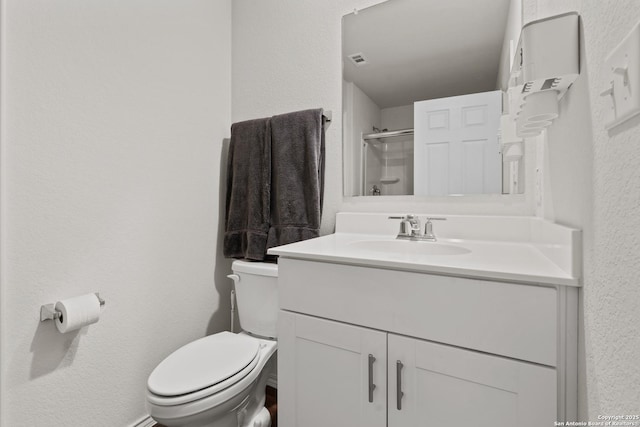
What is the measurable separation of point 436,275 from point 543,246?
1.28 ft

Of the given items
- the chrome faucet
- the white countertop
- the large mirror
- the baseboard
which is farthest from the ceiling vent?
the baseboard

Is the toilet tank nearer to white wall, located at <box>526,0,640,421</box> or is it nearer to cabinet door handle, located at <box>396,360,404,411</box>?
cabinet door handle, located at <box>396,360,404,411</box>

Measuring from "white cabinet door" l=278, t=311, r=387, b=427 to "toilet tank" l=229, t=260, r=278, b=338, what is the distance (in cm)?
35

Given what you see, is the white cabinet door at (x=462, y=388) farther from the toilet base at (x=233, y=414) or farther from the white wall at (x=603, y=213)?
the toilet base at (x=233, y=414)

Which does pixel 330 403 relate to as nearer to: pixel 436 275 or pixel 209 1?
pixel 436 275

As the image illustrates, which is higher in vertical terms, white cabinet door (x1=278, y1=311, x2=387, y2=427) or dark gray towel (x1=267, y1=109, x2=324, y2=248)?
dark gray towel (x1=267, y1=109, x2=324, y2=248)

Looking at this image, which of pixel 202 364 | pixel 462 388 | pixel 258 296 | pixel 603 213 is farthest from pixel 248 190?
pixel 603 213

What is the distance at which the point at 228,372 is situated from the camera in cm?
104

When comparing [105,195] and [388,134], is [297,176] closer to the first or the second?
[388,134]

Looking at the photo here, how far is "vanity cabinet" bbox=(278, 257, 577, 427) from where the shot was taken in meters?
0.66

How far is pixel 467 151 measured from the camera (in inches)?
48.8

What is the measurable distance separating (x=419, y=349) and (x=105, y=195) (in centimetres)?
121

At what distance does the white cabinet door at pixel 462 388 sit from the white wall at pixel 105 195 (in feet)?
3.50

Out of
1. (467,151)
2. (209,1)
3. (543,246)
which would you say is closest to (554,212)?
(543,246)
